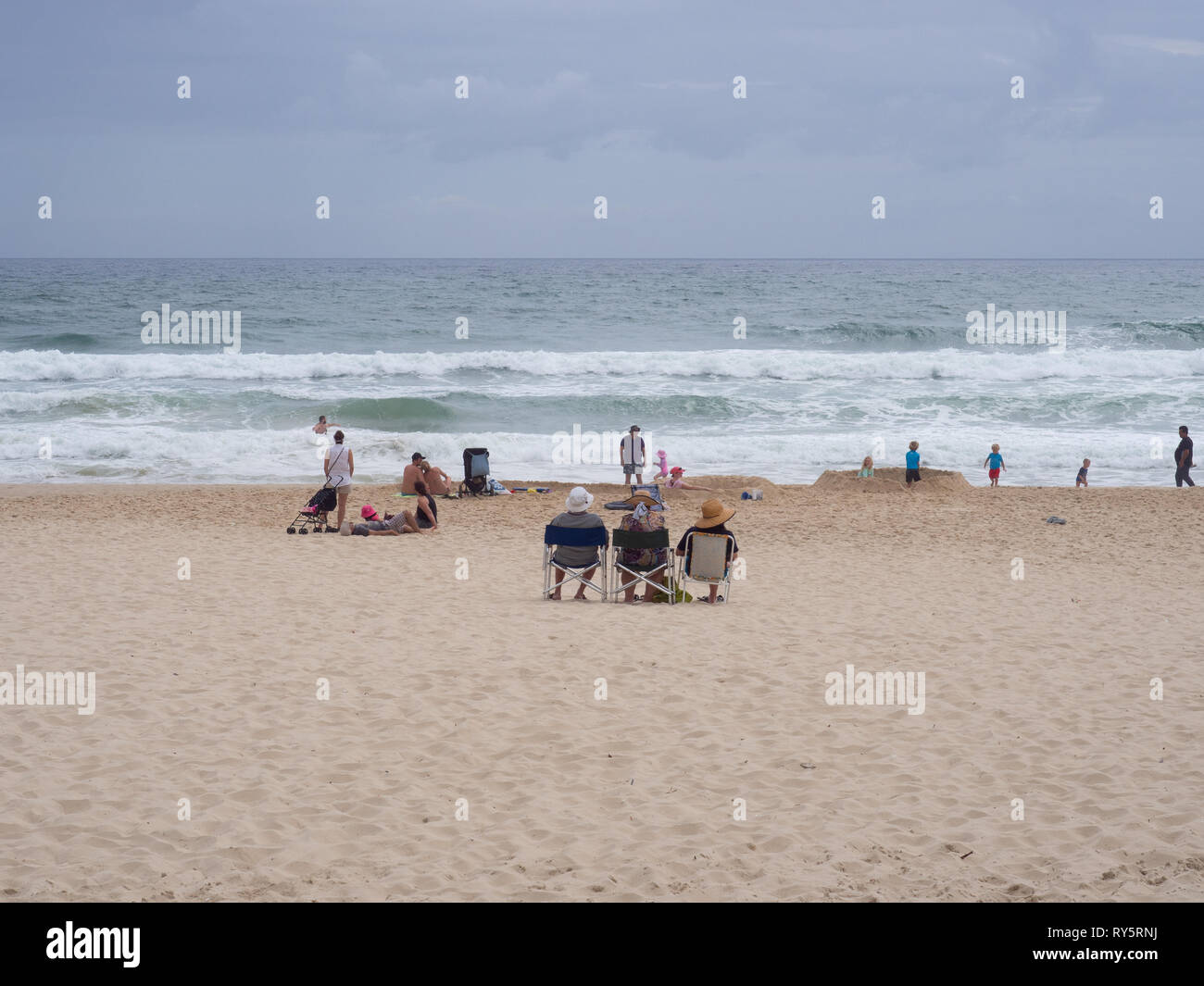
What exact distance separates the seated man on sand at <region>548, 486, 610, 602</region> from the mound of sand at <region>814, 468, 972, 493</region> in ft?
26.9

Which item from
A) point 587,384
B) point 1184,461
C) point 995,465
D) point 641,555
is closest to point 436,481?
point 641,555

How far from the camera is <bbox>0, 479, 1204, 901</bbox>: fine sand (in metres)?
4.16

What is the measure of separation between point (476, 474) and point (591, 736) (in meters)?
10.5

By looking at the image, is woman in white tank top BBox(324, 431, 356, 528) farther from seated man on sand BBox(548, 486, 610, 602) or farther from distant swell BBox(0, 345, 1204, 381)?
distant swell BBox(0, 345, 1204, 381)

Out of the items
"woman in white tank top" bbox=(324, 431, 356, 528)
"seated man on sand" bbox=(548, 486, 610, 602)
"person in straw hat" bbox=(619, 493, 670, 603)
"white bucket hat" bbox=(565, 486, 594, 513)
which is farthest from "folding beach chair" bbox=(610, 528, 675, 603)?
"woman in white tank top" bbox=(324, 431, 356, 528)

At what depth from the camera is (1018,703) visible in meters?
6.23

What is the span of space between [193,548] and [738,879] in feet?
29.8

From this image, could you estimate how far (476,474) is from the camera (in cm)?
1589

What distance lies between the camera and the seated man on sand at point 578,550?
9.20 m

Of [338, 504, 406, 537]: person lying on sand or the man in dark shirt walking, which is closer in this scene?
[338, 504, 406, 537]: person lying on sand

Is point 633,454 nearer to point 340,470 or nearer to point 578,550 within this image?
point 340,470

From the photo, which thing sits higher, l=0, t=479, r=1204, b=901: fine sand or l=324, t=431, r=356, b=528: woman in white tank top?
l=324, t=431, r=356, b=528: woman in white tank top

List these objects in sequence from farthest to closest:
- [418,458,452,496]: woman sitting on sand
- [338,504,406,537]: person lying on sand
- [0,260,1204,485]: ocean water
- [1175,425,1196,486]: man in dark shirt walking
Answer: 1. [0,260,1204,485]: ocean water
2. [1175,425,1196,486]: man in dark shirt walking
3. [418,458,452,496]: woman sitting on sand
4. [338,504,406,537]: person lying on sand
